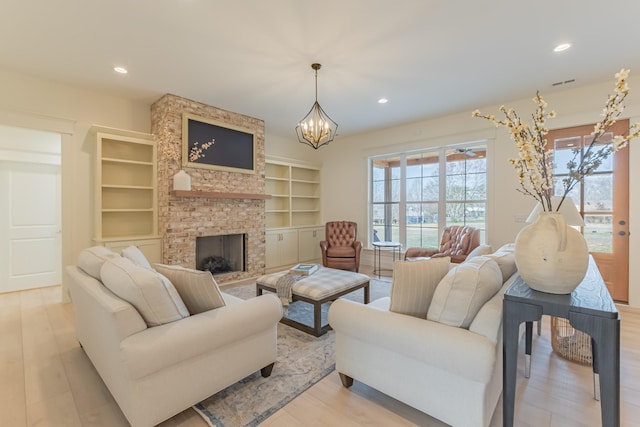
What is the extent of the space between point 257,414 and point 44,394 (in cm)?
150

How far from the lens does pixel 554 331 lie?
249cm

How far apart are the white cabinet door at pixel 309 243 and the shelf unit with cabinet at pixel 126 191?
9.40 ft

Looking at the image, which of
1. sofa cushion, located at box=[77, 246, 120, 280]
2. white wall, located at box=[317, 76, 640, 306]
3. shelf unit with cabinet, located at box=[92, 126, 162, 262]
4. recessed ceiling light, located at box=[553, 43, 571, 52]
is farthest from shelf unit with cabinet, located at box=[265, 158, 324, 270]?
recessed ceiling light, located at box=[553, 43, 571, 52]

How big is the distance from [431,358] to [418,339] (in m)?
0.11

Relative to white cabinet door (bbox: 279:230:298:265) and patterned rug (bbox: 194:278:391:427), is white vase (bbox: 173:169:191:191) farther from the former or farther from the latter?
patterned rug (bbox: 194:278:391:427)

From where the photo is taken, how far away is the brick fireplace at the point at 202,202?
412cm

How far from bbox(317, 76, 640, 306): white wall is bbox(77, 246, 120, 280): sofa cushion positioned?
4756 millimetres

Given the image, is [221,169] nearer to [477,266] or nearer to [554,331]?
[477,266]

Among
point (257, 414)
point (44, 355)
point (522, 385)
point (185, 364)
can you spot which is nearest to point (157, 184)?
point (44, 355)

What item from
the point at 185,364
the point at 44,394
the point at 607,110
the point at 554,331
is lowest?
the point at 44,394

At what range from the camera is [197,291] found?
184cm

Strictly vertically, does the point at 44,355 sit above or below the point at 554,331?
below

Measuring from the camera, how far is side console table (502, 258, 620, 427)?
49.2 inches

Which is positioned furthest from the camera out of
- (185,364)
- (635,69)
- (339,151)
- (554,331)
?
(339,151)
